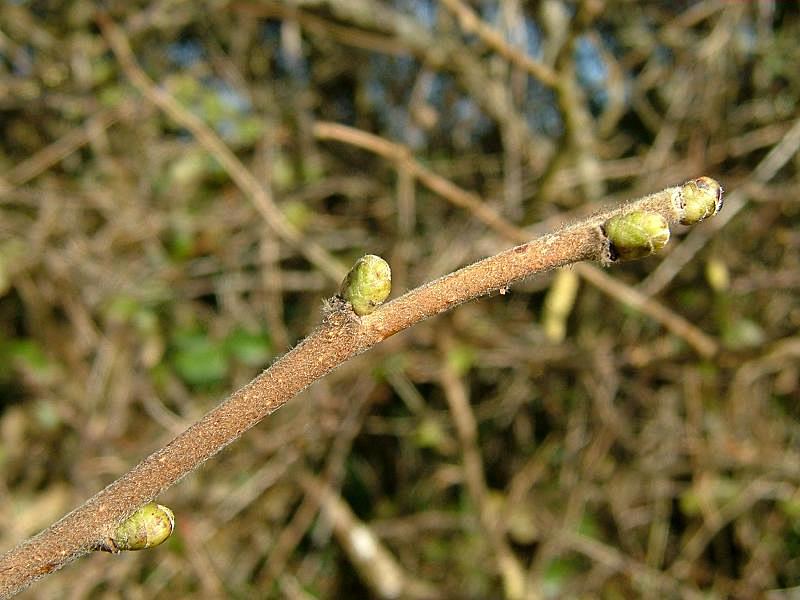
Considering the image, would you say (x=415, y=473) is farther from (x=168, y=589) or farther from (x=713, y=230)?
(x=713, y=230)

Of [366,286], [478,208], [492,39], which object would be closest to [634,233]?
[366,286]

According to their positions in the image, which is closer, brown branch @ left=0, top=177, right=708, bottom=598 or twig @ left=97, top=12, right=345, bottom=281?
brown branch @ left=0, top=177, right=708, bottom=598

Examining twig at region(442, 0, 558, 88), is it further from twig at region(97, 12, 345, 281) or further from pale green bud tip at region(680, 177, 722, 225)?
pale green bud tip at region(680, 177, 722, 225)

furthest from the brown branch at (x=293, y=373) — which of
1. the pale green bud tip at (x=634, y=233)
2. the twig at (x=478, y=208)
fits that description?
the twig at (x=478, y=208)

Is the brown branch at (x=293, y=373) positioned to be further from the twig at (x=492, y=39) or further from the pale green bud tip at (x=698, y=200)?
the twig at (x=492, y=39)

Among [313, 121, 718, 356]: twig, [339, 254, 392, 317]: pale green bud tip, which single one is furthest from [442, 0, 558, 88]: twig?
[339, 254, 392, 317]: pale green bud tip

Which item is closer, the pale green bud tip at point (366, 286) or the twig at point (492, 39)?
the pale green bud tip at point (366, 286)

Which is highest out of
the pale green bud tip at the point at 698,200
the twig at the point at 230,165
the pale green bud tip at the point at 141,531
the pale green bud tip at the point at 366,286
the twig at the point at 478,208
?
the twig at the point at 230,165

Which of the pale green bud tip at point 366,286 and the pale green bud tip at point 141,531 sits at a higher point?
the pale green bud tip at point 366,286
